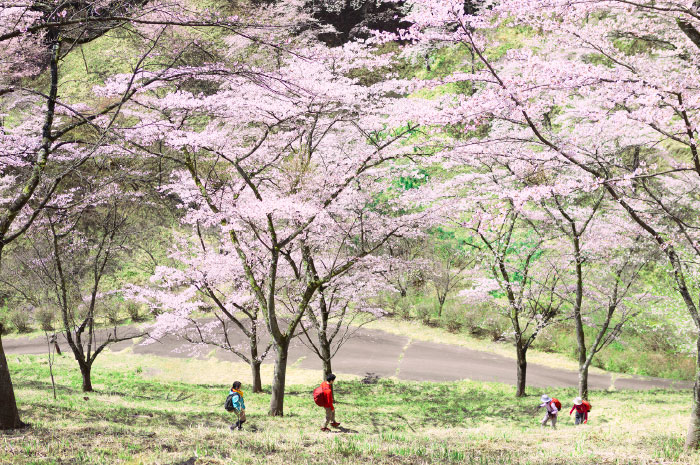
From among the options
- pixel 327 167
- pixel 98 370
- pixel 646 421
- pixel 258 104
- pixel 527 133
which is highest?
pixel 527 133

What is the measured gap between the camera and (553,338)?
16.8 m

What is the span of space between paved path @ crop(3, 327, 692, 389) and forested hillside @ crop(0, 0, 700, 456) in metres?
1.18

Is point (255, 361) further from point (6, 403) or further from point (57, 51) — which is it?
point (57, 51)

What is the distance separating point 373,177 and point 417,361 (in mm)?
8166

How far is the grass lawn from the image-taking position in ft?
14.4

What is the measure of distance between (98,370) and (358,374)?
30.9ft

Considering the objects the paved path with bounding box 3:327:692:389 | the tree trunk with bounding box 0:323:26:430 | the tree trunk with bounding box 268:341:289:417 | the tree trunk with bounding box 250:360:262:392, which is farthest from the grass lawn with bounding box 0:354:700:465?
the paved path with bounding box 3:327:692:389

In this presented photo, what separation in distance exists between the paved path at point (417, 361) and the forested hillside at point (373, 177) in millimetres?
1177

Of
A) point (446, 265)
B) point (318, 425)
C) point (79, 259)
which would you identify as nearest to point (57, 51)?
point (318, 425)

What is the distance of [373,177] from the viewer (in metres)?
11.1

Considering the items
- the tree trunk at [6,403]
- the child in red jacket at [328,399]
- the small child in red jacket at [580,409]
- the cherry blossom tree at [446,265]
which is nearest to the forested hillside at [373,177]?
the tree trunk at [6,403]

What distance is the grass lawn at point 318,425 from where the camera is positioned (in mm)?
4387

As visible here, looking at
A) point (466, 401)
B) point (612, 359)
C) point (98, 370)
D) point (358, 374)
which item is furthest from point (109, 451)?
point (612, 359)

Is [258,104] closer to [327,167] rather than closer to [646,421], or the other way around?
[327,167]
